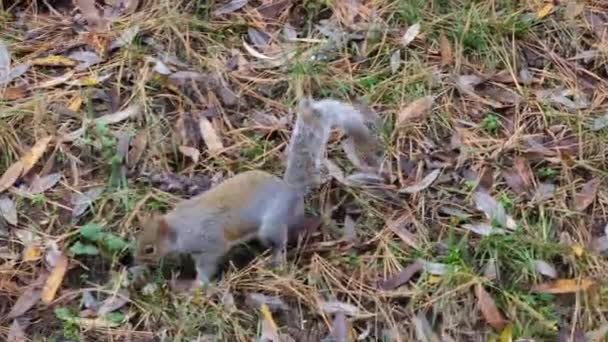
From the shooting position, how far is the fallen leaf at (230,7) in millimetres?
4570

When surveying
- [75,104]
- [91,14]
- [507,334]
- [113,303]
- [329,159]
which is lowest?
[507,334]

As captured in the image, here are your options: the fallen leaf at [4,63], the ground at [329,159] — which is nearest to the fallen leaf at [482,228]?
the ground at [329,159]

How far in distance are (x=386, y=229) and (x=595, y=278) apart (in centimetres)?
67

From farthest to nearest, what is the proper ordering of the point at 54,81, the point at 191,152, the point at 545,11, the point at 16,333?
the point at 545,11, the point at 54,81, the point at 191,152, the point at 16,333

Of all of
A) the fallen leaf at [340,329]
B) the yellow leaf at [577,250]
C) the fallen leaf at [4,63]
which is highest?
the fallen leaf at [4,63]

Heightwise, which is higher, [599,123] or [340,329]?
[599,123]

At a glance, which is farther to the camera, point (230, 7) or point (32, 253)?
point (230, 7)

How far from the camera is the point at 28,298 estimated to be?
3.66 metres

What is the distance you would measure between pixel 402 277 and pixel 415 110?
2.40 feet

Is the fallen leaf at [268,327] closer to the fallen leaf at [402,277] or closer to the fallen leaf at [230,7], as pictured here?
the fallen leaf at [402,277]

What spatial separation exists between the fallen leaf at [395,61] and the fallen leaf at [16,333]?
64.6 inches

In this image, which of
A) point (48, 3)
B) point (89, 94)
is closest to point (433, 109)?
point (89, 94)

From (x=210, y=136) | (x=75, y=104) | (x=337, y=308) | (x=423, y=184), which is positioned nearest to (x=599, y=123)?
(x=423, y=184)

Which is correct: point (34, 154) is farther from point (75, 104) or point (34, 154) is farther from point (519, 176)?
point (519, 176)
